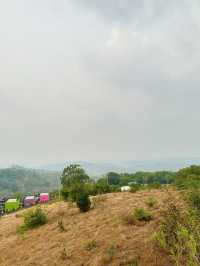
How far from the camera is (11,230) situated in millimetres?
36031

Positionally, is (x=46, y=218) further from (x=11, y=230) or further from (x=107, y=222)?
(x=107, y=222)

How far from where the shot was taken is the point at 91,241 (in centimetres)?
2356

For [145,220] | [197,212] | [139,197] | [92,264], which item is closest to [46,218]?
[139,197]

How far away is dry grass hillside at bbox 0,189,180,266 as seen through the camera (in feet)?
66.1

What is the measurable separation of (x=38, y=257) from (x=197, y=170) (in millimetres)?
26515

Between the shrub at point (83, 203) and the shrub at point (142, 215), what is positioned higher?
the shrub at point (83, 203)

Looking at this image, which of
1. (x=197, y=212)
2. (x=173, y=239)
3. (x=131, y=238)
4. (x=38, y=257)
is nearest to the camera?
(x=173, y=239)

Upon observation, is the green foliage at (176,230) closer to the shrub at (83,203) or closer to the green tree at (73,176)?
the shrub at (83,203)

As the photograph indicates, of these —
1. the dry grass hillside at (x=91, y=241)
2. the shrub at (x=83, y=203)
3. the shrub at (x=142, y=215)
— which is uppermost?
the shrub at (x=83, y=203)

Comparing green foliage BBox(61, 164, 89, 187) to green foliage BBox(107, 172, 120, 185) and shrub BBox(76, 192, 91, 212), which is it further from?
green foliage BBox(107, 172, 120, 185)

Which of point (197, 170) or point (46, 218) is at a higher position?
point (197, 170)

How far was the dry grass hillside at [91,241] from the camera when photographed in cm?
2016

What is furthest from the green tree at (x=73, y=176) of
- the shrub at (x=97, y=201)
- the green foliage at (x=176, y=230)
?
the green foliage at (x=176, y=230)

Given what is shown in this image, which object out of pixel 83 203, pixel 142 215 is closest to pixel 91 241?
pixel 142 215
